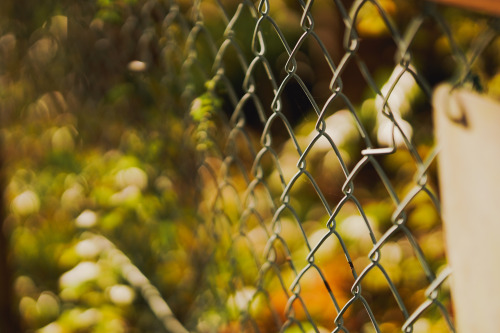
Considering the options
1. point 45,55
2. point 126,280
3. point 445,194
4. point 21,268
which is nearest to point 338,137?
point 126,280

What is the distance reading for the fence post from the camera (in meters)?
0.76

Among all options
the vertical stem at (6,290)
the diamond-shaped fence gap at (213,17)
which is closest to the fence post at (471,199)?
the vertical stem at (6,290)

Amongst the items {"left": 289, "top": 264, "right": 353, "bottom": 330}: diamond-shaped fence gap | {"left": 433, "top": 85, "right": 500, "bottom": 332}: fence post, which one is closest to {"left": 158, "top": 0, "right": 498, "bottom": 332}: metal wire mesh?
{"left": 289, "top": 264, "right": 353, "bottom": 330}: diamond-shaped fence gap

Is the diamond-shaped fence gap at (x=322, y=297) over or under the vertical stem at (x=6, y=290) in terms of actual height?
under

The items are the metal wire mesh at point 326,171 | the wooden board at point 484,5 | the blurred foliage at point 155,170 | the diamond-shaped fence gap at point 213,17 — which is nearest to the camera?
the wooden board at point 484,5

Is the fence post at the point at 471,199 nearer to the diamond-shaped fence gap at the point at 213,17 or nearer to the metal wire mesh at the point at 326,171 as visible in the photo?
the metal wire mesh at the point at 326,171

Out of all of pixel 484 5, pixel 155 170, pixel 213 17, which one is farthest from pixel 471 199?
pixel 213 17

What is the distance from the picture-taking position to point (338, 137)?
207cm

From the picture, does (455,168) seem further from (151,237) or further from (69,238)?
(69,238)

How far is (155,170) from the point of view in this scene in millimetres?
2051

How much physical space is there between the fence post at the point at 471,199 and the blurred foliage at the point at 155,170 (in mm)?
743

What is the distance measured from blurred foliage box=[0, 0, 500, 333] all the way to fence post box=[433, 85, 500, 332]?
29.3 inches

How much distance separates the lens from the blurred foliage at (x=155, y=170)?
1.89m

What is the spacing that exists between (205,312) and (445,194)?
3.78ft
